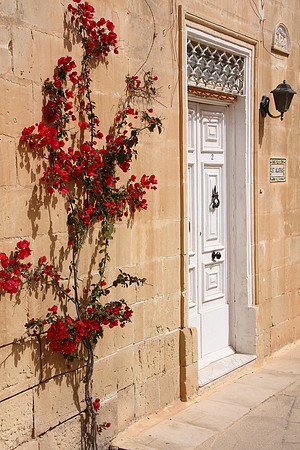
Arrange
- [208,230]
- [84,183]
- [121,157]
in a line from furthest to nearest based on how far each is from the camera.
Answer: [208,230]
[121,157]
[84,183]

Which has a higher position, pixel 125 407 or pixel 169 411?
pixel 125 407

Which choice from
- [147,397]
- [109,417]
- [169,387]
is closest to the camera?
[109,417]

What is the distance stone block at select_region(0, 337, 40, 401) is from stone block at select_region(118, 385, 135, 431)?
101cm

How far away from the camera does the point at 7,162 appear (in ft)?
12.3

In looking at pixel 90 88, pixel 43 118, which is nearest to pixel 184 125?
pixel 90 88

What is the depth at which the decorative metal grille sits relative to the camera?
5793 mm

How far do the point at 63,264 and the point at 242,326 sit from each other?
3039mm

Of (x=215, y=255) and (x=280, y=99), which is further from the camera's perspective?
(x=280, y=99)

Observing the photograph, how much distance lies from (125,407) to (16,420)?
4.01 ft

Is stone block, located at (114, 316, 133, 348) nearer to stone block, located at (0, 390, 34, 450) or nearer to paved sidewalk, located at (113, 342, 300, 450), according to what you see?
paved sidewalk, located at (113, 342, 300, 450)

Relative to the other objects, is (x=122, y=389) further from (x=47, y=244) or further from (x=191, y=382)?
(x=47, y=244)

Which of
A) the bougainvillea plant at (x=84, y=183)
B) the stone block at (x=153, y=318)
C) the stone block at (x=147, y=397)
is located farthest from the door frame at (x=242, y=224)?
the bougainvillea plant at (x=84, y=183)

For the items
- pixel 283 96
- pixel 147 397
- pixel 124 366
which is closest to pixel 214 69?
pixel 283 96

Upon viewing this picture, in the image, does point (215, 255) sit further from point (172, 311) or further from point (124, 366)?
point (124, 366)
